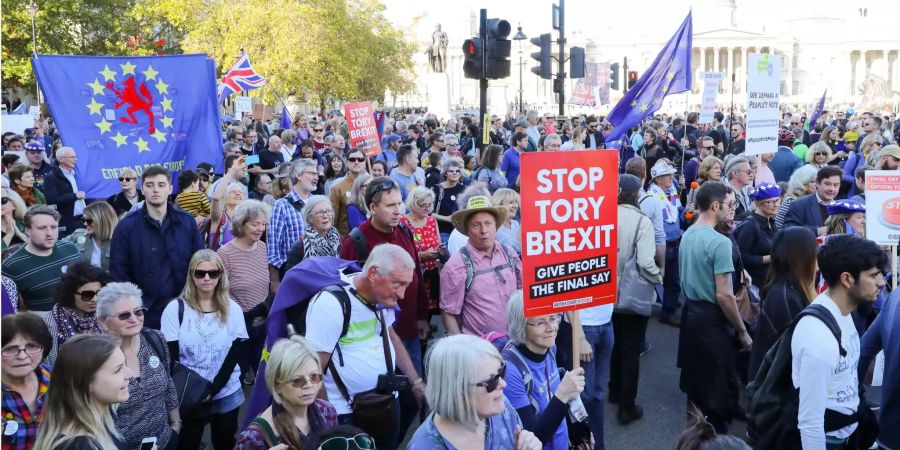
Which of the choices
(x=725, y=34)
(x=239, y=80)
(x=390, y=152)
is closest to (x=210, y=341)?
(x=390, y=152)

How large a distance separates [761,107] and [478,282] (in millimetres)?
4943

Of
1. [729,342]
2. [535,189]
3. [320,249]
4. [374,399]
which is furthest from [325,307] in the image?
[729,342]

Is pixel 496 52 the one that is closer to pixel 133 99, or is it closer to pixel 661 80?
pixel 661 80

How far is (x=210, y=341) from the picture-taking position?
4.59 meters

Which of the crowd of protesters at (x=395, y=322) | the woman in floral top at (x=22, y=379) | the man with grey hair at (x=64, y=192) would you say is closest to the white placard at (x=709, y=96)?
the crowd of protesters at (x=395, y=322)

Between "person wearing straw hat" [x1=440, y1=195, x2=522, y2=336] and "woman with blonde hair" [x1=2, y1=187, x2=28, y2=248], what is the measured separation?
10.2 ft

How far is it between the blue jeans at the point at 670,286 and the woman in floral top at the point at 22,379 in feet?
21.3

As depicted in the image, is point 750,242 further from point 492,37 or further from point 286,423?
point 492,37

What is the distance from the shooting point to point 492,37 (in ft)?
36.3

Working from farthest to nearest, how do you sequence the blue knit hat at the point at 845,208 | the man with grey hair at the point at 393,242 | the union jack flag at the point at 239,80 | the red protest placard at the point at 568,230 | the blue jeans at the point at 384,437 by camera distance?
the union jack flag at the point at 239,80
the blue knit hat at the point at 845,208
the man with grey hair at the point at 393,242
the blue jeans at the point at 384,437
the red protest placard at the point at 568,230

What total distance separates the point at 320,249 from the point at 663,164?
4.01m

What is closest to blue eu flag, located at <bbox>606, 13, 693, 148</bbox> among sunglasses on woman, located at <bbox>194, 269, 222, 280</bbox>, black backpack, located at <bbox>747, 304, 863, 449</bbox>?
sunglasses on woman, located at <bbox>194, 269, 222, 280</bbox>

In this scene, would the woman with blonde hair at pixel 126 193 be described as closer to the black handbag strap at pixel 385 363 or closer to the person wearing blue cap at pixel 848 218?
the black handbag strap at pixel 385 363

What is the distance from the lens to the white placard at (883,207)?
16.8ft
